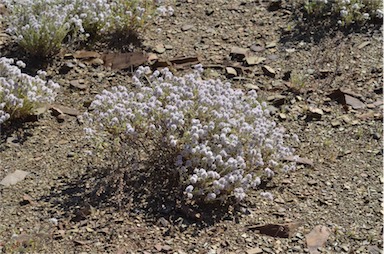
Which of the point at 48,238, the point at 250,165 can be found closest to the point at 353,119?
the point at 250,165

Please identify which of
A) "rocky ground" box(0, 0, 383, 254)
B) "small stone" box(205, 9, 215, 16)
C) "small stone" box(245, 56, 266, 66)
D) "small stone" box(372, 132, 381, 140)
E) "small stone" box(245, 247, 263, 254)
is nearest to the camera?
"small stone" box(245, 247, 263, 254)

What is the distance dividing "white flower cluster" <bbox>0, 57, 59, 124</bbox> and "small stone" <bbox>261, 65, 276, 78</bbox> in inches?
79.7

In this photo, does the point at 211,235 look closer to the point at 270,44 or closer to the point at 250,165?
the point at 250,165

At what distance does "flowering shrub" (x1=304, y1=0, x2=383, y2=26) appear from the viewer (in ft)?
23.0

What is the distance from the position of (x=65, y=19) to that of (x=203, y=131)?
8.91ft

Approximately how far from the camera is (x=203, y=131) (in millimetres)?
4707

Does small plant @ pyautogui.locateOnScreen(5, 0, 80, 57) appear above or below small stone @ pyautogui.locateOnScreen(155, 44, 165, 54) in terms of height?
above

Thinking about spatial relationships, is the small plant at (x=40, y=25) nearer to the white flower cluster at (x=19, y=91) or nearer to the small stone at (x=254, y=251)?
the white flower cluster at (x=19, y=91)

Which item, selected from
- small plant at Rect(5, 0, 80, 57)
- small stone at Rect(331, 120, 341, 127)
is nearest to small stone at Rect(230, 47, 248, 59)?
small stone at Rect(331, 120, 341, 127)

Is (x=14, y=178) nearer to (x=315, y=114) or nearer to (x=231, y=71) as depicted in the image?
(x=231, y=71)

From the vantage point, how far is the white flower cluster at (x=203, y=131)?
15.3ft

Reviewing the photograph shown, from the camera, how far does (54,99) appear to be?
5.99 metres

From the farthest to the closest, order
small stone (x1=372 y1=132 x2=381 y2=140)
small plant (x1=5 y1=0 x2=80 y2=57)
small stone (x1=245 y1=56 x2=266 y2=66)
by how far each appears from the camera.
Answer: small stone (x1=245 y1=56 x2=266 y2=66), small plant (x1=5 y1=0 x2=80 y2=57), small stone (x1=372 y1=132 x2=381 y2=140)

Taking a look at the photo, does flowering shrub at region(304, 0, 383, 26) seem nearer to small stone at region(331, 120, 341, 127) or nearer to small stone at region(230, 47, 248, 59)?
small stone at region(230, 47, 248, 59)
